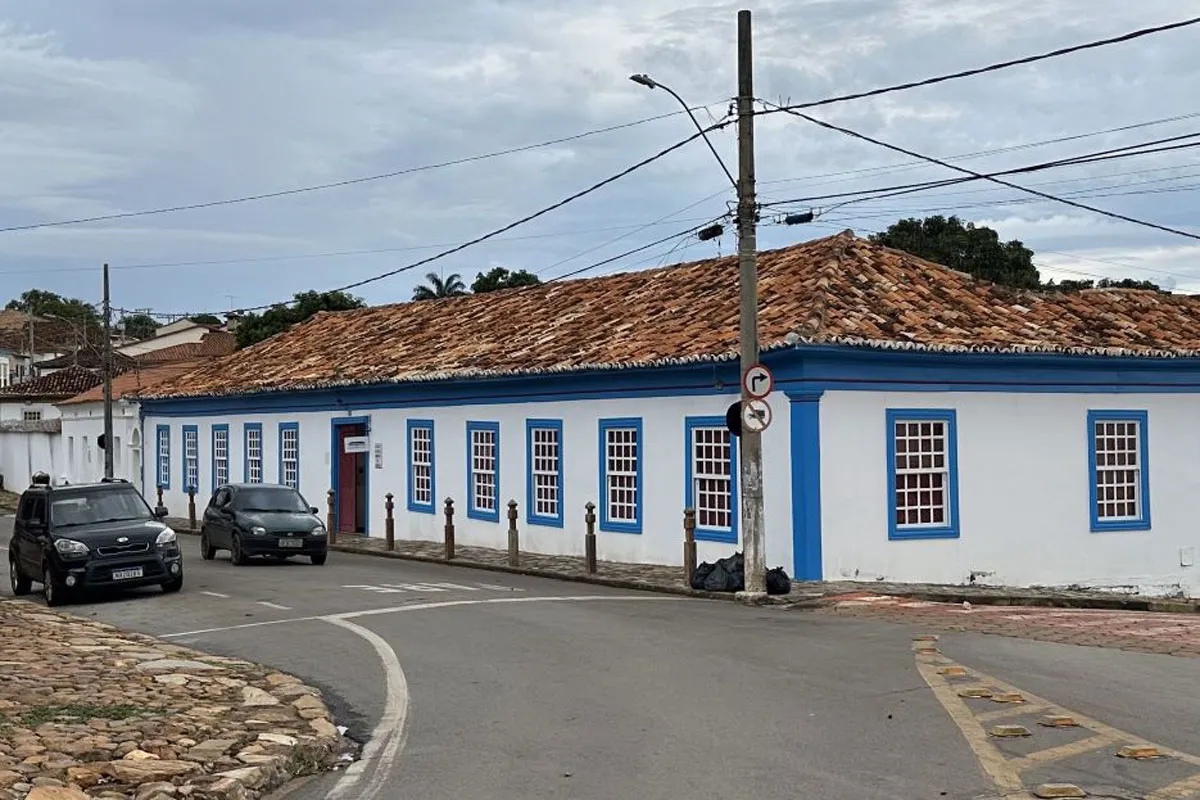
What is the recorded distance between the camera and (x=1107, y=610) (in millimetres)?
17141

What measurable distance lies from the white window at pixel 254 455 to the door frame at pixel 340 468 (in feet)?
12.1

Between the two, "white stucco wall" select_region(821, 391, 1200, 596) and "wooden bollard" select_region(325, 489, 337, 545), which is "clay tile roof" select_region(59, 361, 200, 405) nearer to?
"wooden bollard" select_region(325, 489, 337, 545)

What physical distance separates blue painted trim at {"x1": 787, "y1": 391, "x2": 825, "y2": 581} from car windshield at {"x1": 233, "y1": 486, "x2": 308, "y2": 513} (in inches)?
389

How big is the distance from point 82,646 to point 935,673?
8203 millimetres

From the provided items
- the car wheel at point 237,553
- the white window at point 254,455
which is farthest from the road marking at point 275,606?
the white window at point 254,455

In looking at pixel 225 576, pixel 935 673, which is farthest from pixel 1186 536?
pixel 225 576

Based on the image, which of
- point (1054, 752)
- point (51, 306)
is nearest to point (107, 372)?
point (1054, 752)

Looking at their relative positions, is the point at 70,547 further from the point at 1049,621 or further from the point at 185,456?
the point at 185,456

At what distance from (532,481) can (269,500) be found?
4946mm

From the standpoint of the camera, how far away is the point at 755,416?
56.9 feet

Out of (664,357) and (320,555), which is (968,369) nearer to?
(664,357)

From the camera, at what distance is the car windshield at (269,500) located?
2455 centimetres

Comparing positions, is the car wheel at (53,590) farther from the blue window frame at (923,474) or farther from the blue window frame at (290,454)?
the blue window frame at (290,454)

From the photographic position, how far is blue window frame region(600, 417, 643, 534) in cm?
2288
